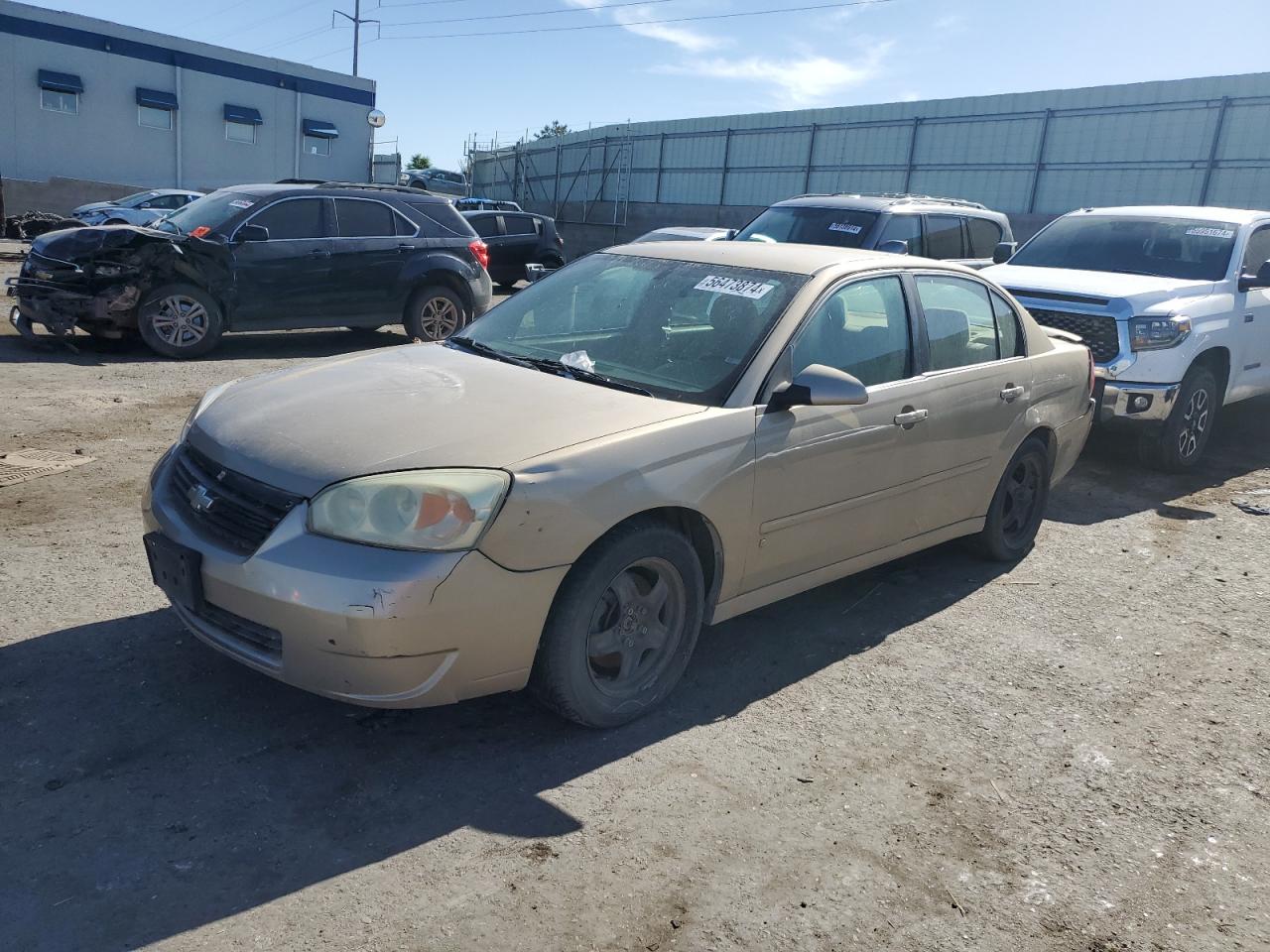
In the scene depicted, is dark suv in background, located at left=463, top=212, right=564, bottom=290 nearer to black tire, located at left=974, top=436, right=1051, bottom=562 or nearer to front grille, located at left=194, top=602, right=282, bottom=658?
black tire, located at left=974, top=436, right=1051, bottom=562

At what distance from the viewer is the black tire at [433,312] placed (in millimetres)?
11570

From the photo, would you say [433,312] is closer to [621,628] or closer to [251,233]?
[251,233]

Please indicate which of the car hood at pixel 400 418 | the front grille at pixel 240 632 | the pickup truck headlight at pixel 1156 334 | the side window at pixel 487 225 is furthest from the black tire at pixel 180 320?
the side window at pixel 487 225

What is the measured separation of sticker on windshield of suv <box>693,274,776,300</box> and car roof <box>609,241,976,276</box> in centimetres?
13

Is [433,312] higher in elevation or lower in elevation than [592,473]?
lower

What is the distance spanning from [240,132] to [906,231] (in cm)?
3089

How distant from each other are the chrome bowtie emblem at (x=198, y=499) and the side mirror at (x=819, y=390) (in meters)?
2.00

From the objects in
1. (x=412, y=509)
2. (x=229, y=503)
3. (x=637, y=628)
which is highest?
(x=412, y=509)

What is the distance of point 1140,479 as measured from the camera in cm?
797

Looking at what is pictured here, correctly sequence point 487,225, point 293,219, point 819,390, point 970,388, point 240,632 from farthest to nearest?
1. point 487,225
2. point 293,219
3. point 970,388
4. point 819,390
5. point 240,632

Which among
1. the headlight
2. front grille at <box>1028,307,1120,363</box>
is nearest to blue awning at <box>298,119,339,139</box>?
front grille at <box>1028,307,1120,363</box>

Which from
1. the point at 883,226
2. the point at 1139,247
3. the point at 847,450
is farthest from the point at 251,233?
the point at 1139,247

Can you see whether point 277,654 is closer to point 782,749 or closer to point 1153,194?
point 782,749

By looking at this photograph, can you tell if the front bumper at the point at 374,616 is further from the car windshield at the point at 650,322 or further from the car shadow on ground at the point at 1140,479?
the car shadow on ground at the point at 1140,479
